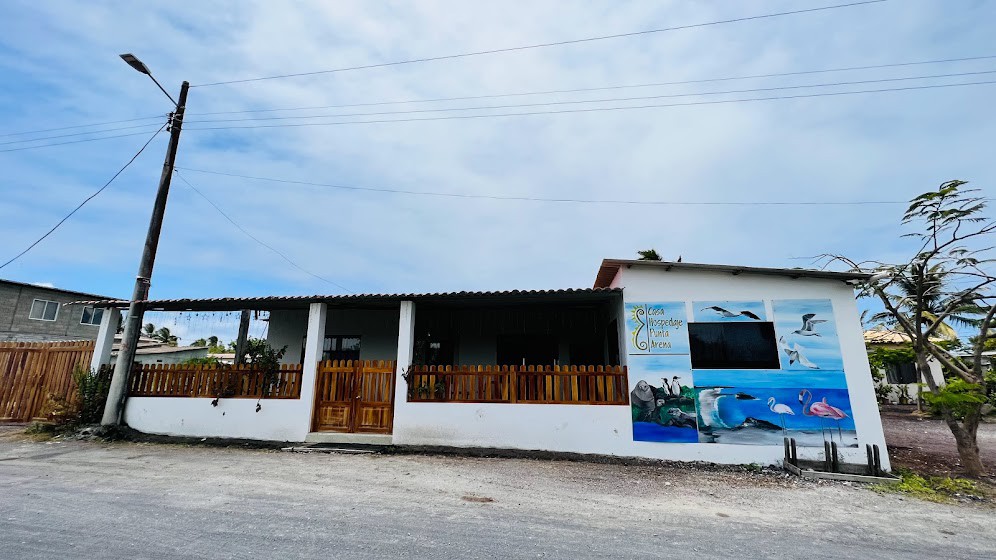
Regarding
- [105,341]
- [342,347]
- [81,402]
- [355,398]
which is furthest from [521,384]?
[105,341]

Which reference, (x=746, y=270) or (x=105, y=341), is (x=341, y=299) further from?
(x=746, y=270)

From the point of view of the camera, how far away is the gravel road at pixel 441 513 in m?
3.64

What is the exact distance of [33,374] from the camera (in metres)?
9.73

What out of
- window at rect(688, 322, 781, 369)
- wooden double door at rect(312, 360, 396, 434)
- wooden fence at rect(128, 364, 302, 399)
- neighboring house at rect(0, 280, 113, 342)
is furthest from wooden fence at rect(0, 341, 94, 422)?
window at rect(688, 322, 781, 369)

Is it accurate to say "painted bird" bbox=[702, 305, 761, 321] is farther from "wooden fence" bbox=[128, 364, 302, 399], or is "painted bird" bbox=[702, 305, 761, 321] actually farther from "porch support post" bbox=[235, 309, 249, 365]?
"porch support post" bbox=[235, 309, 249, 365]

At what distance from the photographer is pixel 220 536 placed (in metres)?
3.73

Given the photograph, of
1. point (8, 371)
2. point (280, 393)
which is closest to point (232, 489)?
point (280, 393)

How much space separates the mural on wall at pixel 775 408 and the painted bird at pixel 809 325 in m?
0.69

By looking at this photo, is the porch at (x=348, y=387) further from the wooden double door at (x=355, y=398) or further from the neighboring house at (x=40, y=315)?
the neighboring house at (x=40, y=315)

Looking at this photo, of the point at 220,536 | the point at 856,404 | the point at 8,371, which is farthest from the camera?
the point at 8,371

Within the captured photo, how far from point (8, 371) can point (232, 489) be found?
9103 mm

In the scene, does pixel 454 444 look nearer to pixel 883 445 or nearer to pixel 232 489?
pixel 232 489

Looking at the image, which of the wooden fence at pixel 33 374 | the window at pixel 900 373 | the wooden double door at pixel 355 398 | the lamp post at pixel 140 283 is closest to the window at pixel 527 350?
the wooden double door at pixel 355 398

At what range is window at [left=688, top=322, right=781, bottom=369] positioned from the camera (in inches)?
297
